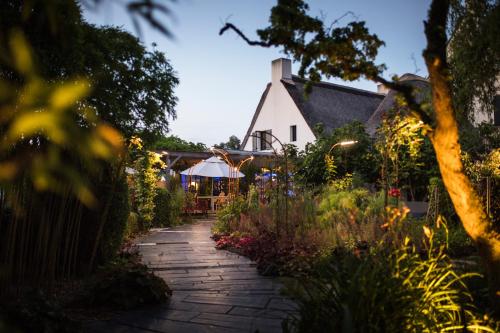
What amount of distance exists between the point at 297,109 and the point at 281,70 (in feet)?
8.36

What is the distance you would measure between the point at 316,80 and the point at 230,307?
2.59m

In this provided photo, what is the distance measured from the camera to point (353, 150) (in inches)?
558

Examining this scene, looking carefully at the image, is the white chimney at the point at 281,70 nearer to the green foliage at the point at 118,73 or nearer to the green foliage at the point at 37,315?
the green foliage at the point at 118,73

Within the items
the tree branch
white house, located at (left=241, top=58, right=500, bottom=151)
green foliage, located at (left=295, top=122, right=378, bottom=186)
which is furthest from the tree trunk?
white house, located at (left=241, top=58, right=500, bottom=151)

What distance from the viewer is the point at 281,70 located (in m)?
22.5

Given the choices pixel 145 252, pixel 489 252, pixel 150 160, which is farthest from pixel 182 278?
pixel 150 160

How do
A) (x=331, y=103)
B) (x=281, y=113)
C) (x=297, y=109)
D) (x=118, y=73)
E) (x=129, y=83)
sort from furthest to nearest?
1. (x=331, y=103)
2. (x=281, y=113)
3. (x=297, y=109)
4. (x=129, y=83)
5. (x=118, y=73)

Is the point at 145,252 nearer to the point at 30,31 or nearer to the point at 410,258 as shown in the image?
the point at 30,31

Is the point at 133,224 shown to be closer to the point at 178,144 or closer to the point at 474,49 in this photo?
the point at 474,49

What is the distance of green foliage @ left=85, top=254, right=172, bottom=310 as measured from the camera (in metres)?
4.26

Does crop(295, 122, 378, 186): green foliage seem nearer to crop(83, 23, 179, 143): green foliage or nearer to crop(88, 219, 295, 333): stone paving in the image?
crop(88, 219, 295, 333): stone paving

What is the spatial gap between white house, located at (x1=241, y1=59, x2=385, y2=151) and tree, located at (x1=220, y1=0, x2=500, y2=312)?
1795cm

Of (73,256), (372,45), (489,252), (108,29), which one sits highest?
(108,29)

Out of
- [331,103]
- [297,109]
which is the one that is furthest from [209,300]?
[331,103]
